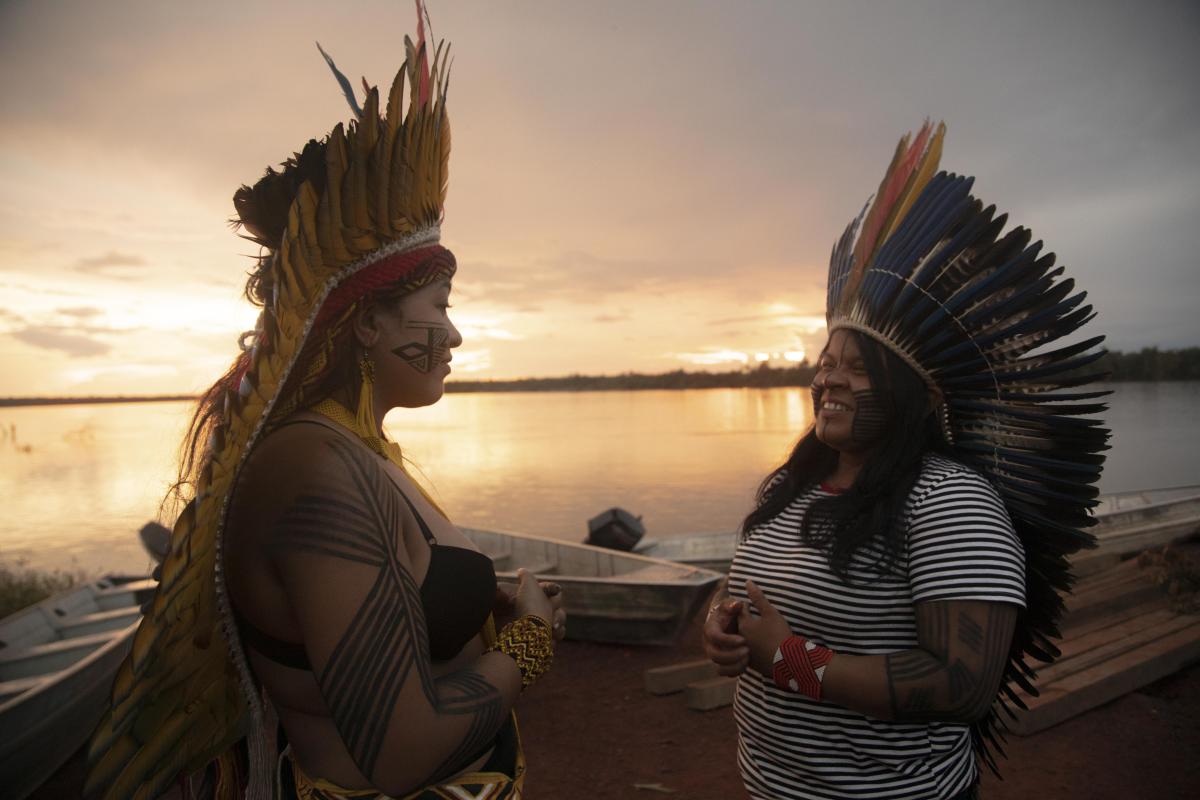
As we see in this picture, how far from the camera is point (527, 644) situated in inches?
67.7

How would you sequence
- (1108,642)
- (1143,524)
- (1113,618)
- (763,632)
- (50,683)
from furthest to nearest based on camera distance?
(1143,524) < (1113,618) < (1108,642) < (50,683) < (763,632)

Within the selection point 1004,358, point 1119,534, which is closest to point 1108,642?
point 1119,534

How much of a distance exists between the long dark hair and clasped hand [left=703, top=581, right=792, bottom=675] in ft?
0.71

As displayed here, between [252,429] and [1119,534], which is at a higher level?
[252,429]

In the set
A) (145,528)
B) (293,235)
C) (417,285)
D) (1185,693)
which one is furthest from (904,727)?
(145,528)

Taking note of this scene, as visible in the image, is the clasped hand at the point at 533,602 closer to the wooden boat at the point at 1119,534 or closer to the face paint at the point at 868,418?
the face paint at the point at 868,418

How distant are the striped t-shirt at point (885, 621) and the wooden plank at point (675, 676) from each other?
420 centimetres

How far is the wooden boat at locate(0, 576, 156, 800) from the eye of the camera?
4648 millimetres

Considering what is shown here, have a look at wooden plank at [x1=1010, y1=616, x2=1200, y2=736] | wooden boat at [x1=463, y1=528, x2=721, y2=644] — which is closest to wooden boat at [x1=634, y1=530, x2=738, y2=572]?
Result: wooden boat at [x1=463, y1=528, x2=721, y2=644]

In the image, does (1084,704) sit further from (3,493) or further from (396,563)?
(3,493)

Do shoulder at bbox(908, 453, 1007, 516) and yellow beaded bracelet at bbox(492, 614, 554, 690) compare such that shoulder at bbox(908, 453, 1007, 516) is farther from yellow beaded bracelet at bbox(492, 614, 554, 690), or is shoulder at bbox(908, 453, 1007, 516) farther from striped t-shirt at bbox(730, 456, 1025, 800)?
yellow beaded bracelet at bbox(492, 614, 554, 690)

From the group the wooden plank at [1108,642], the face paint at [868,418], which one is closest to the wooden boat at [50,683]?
the face paint at [868,418]

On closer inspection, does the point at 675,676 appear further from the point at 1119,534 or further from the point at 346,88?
the point at 1119,534

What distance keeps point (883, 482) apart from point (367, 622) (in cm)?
145
